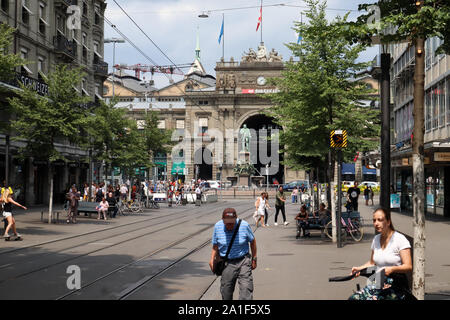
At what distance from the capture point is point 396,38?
8875 mm

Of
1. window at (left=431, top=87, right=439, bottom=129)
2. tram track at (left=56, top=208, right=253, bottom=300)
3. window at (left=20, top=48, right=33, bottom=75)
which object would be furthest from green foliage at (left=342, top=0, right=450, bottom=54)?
window at (left=20, top=48, right=33, bottom=75)

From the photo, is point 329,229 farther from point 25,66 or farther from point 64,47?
point 64,47

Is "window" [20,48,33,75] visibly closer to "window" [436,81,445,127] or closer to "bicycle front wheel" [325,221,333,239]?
"bicycle front wheel" [325,221,333,239]

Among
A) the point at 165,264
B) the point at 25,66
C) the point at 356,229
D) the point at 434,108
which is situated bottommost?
the point at 165,264

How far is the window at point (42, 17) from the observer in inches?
1534

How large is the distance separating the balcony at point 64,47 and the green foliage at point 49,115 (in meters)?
16.3

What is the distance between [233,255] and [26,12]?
3359 centimetres

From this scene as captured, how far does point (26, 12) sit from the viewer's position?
121 ft

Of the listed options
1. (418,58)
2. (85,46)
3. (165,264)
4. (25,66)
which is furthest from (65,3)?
(418,58)

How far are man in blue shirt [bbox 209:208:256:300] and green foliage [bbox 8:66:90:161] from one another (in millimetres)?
17926

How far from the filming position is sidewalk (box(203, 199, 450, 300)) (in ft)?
31.7

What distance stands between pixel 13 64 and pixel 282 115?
920cm
